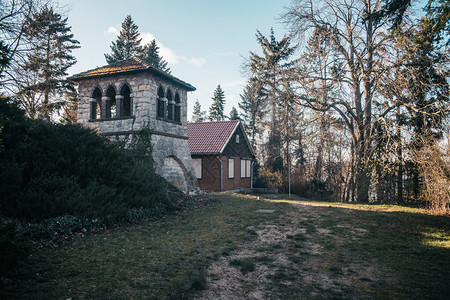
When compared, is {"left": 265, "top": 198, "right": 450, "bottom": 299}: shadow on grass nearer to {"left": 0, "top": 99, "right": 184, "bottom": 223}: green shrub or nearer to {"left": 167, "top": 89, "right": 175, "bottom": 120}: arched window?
{"left": 0, "top": 99, "right": 184, "bottom": 223}: green shrub

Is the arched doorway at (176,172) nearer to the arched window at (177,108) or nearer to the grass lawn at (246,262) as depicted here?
the arched window at (177,108)

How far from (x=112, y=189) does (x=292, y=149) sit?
22255mm

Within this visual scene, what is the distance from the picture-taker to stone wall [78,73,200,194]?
42.0 ft

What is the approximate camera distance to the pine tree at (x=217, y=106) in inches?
1710

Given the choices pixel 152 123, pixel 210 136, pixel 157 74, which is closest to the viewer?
pixel 152 123

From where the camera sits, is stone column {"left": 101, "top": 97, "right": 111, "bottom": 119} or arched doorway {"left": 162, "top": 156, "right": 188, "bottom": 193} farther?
arched doorway {"left": 162, "top": 156, "right": 188, "bottom": 193}

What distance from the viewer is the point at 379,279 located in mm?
4516

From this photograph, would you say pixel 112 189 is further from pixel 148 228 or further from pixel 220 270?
pixel 220 270

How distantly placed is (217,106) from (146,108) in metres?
31.5

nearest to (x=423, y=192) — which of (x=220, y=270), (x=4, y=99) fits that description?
(x=220, y=270)

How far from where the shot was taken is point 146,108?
1270 centimetres

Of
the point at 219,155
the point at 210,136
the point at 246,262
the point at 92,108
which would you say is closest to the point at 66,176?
the point at 246,262

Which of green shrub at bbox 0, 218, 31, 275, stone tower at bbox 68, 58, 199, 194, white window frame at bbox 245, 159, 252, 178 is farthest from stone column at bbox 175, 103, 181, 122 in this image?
white window frame at bbox 245, 159, 252, 178

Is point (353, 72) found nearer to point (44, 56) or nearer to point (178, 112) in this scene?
point (178, 112)
